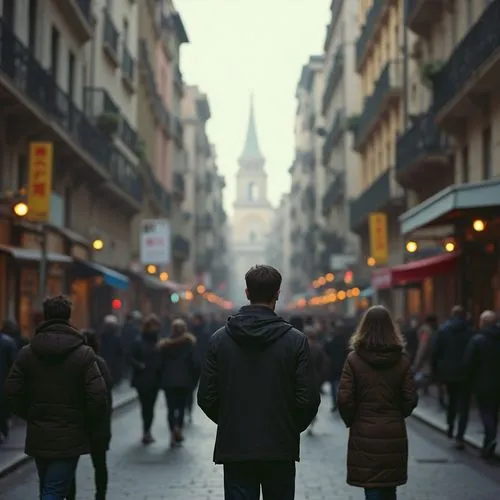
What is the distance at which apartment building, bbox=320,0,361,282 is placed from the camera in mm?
55219

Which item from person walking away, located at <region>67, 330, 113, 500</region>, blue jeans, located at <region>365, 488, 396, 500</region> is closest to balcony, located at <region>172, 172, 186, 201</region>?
person walking away, located at <region>67, 330, 113, 500</region>

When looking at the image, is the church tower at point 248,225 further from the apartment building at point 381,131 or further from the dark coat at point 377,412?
the dark coat at point 377,412

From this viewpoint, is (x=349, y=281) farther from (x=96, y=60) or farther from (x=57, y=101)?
(x=57, y=101)

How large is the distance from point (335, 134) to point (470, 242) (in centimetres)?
3622

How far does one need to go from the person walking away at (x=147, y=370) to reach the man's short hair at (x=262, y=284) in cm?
963

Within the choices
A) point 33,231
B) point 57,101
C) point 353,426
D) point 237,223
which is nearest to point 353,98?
point 57,101

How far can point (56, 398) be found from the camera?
24.0 ft

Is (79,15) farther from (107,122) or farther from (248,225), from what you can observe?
(248,225)

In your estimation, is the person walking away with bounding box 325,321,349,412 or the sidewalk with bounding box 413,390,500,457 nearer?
the sidewalk with bounding box 413,390,500,457

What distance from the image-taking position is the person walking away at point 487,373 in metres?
13.0

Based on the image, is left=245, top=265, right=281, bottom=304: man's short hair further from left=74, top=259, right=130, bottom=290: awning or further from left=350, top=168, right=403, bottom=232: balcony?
left=350, top=168, right=403, bottom=232: balcony

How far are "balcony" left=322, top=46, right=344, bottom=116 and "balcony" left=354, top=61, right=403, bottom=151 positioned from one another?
37.3 ft

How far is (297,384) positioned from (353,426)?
1801 millimetres

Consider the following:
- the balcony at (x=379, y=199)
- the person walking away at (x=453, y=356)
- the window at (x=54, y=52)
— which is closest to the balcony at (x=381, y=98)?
the balcony at (x=379, y=199)
